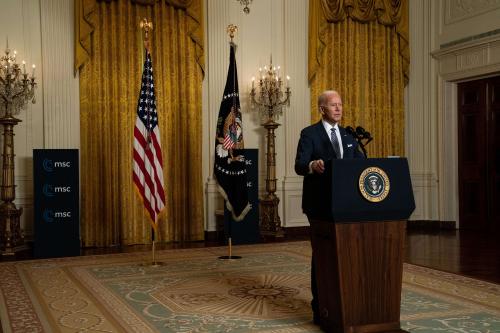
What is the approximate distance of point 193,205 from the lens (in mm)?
8953

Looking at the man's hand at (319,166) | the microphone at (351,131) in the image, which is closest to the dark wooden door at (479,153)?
the microphone at (351,131)

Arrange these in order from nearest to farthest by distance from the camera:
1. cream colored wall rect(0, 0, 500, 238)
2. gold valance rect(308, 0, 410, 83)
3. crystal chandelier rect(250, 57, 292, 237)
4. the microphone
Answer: the microphone, cream colored wall rect(0, 0, 500, 238), crystal chandelier rect(250, 57, 292, 237), gold valance rect(308, 0, 410, 83)

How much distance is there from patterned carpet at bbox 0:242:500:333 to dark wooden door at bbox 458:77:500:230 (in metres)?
4.11

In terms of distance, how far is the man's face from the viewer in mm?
3838

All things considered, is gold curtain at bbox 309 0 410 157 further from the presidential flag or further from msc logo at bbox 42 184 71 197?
msc logo at bbox 42 184 71 197

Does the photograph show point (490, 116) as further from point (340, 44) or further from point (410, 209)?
point (410, 209)

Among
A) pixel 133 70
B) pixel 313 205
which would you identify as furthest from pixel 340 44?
pixel 313 205

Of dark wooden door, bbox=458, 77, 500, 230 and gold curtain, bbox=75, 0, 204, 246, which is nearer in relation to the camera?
gold curtain, bbox=75, 0, 204, 246

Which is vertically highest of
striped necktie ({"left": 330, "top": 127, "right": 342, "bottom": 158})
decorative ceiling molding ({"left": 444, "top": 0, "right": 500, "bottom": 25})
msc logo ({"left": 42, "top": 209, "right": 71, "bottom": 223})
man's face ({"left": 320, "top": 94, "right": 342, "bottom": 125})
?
decorative ceiling molding ({"left": 444, "top": 0, "right": 500, "bottom": 25})

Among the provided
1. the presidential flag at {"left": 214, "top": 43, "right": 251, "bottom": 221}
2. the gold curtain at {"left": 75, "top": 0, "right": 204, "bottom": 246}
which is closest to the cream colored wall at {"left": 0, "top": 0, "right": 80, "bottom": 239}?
the gold curtain at {"left": 75, "top": 0, "right": 204, "bottom": 246}

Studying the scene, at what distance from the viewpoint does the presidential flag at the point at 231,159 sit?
23.5 ft

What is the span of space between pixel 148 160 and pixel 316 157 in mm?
3315

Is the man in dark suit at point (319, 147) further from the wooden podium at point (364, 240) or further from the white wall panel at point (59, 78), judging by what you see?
the white wall panel at point (59, 78)

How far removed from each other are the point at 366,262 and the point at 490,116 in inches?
279
